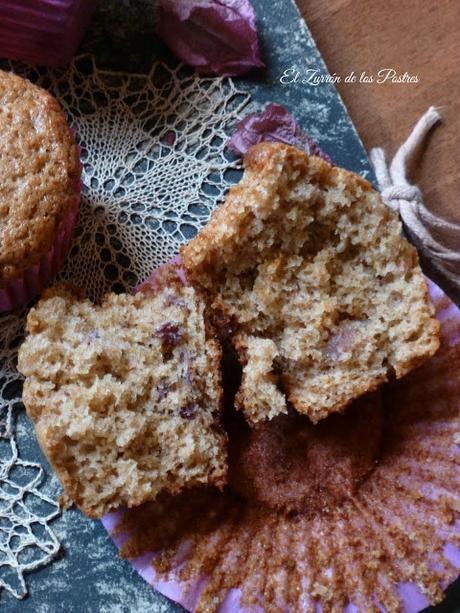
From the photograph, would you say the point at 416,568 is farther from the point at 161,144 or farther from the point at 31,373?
the point at 161,144

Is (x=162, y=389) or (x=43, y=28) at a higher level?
(x=43, y=28)

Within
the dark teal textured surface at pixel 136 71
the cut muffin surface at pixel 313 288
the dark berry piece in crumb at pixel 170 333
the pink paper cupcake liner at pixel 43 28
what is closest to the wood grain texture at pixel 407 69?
the dark teal textured surface at pixel 136 71

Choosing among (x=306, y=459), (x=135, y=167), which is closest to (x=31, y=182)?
(x=135, y=167)

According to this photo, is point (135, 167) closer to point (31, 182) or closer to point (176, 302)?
point (31, 182)

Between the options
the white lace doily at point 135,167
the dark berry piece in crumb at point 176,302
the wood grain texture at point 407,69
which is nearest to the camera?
the dark berry piece in crumb at point 176,302

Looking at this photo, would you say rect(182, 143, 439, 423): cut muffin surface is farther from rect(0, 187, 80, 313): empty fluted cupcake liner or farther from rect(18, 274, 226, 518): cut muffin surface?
rect(0, 187, 80, 313): empty fluted cupcake liner

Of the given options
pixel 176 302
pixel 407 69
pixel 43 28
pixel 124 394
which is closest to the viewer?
pixel 124 394

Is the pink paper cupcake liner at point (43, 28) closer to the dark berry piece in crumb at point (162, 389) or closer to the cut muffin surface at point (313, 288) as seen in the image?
the cut muffin surface at point (313, 288)
